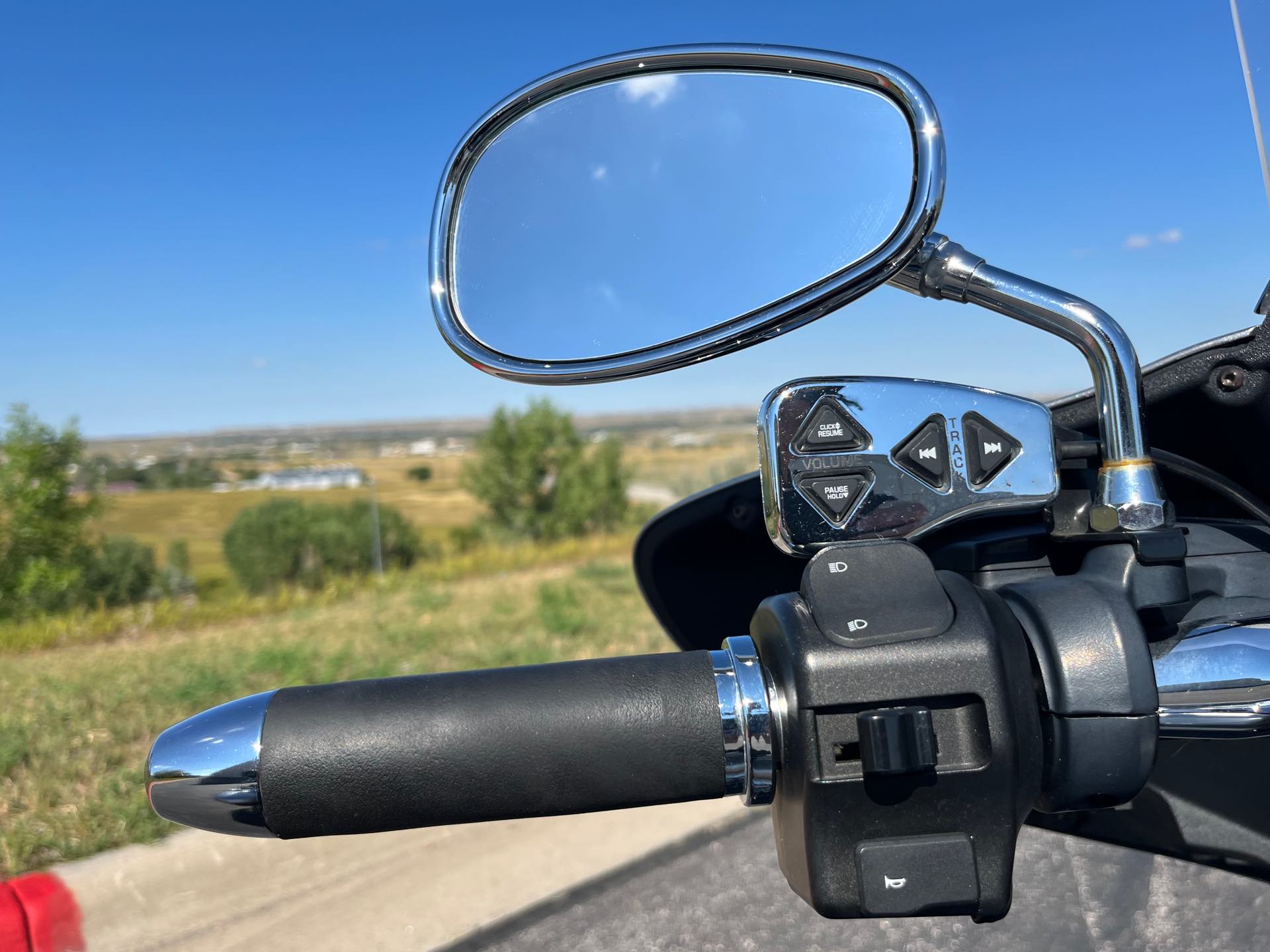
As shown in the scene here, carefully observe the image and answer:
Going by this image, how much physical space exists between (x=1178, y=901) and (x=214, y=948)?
2.67 meters

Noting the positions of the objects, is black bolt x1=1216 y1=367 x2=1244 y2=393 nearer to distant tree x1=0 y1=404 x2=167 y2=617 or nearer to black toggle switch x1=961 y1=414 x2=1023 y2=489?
black toggle switch x1=961 y1=414 x2=1023 y2=489

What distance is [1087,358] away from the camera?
1084 mm

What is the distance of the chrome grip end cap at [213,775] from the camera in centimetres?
83

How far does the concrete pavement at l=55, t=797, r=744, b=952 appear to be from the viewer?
2.99 metres

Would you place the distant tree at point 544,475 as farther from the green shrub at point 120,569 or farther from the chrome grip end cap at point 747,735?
the chrome grip end cap at point 747,735

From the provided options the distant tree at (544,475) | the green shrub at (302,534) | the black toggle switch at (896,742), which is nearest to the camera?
the black toggle switch at (896,742)

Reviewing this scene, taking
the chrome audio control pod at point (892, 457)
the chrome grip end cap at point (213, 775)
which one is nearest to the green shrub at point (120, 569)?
the chrome grip end cap at point (213, 775)

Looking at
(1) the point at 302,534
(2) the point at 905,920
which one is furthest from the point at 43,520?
(2) the point at 905,920

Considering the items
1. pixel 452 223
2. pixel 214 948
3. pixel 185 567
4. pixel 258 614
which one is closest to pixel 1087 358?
pixel 452 223

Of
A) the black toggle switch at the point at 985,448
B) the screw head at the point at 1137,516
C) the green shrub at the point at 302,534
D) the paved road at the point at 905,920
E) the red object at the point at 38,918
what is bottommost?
the green shrub at the point at 302,534

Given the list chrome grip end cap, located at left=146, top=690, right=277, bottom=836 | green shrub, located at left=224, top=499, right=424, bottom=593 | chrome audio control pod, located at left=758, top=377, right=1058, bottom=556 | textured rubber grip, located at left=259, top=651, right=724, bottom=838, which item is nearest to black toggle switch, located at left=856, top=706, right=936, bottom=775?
textured rubber grip, located at left=259, top=651, right=724, bottom=838

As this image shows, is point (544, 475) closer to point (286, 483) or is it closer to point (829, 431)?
point (286, 483)

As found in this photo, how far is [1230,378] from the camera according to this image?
1.36 meters

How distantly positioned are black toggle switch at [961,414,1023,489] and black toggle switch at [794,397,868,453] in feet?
0.40
